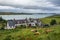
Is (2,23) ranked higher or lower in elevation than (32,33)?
higher

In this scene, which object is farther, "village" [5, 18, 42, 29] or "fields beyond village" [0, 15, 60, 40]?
"village" [5, 18, 42, 29]

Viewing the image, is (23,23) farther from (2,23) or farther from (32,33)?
(2,23)

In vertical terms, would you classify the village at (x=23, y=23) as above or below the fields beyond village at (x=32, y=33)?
above

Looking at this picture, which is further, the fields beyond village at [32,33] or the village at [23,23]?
the village at [23,23]

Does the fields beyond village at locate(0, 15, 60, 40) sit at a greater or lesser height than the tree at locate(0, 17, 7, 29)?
lesser

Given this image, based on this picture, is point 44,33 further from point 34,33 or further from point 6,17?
point 6,17

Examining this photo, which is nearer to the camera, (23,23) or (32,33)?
(32,33)

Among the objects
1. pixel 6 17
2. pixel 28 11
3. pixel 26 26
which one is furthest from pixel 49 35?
pixel 6 17

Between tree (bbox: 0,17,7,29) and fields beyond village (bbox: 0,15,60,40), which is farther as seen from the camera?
tree (bbox: 0,17,7,29)

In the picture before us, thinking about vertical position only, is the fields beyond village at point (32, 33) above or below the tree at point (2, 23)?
below

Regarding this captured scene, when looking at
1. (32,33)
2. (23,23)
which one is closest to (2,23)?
(23,23)

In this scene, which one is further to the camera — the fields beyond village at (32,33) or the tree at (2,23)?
the tree at (2,23)

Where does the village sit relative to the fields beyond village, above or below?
above

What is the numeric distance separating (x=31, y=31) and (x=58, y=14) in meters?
0.89
